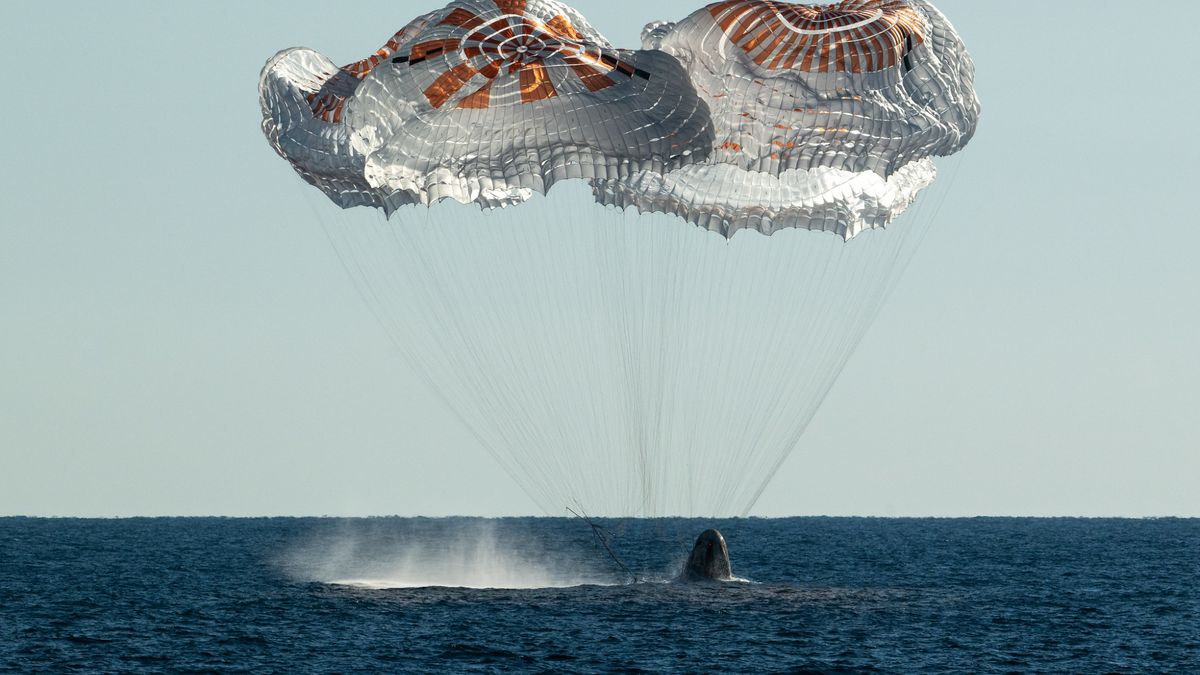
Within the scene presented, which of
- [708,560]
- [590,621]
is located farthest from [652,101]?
[708,560]

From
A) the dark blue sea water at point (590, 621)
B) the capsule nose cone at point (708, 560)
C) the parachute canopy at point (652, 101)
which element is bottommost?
the dark blue sea water at point (590, 621)

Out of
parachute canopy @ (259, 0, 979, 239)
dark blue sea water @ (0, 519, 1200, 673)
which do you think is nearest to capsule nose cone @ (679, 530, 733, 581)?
dark blue sea water @ (0, 519, 1200, 673)

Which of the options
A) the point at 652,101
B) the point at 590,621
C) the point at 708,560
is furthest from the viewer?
the point at 708,560

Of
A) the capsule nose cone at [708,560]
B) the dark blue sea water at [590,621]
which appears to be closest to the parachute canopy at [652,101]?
the dark blue sea water at [590,621]

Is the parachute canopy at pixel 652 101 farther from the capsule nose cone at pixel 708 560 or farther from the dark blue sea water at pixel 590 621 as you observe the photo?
the capsule nose cone at pixel 708 560

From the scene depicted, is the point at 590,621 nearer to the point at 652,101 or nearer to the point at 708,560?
the point at 708,560

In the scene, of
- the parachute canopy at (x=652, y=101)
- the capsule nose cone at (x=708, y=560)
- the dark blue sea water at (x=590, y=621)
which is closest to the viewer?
the parachute canopy at (x=652, y=101)

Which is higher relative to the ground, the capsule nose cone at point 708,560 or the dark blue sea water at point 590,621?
the capsule nose cone at point 708,560

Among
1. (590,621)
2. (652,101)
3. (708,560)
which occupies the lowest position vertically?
(590,621)

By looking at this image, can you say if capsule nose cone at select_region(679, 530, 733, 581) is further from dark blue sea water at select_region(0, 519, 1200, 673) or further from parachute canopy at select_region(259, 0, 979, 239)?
parachute canopy at select_region(259, 0, 979, 239)
